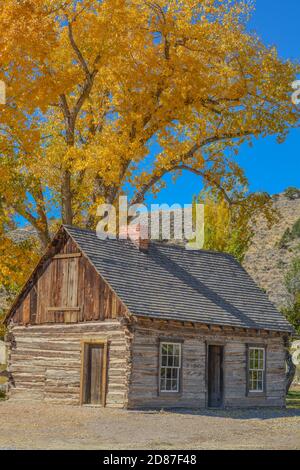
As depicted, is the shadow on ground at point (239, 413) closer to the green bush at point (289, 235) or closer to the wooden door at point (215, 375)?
the wooden door at point (215, 375)

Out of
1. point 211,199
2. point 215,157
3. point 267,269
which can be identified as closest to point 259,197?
point 215,157

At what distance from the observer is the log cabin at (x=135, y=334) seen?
26625 mm

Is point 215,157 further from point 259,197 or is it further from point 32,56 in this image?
point 32,56

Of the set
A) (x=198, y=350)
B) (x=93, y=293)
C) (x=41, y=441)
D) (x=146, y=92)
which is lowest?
(x=41, y=441)

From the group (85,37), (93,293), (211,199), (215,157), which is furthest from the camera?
(211,199)

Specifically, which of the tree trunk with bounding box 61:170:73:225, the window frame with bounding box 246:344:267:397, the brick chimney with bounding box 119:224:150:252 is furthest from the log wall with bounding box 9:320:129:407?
the tree trunk with bounding box 61:170:73:225

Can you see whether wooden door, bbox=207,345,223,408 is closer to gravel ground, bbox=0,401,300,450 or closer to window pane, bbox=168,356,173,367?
gravel ground, bbox=0,401,300,450

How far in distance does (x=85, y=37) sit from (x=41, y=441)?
20640mm

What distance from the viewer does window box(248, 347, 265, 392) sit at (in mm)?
30422

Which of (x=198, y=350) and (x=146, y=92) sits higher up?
(x=146, y=92)

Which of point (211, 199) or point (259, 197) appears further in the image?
point (211, 199)

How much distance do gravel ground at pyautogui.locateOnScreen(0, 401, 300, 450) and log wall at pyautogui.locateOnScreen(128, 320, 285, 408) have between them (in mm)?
1123

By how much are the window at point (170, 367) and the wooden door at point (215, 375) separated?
2.06 m
